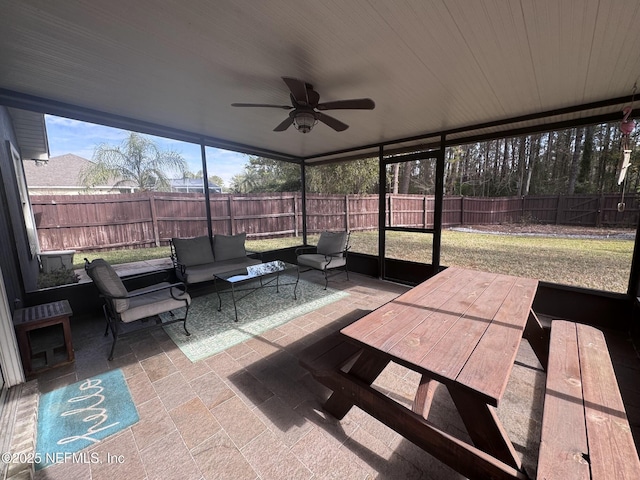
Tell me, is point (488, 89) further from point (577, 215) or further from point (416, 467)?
point (577, 215)

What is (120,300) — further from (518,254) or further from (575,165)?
(575,165)

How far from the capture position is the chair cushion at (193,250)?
12.6ft

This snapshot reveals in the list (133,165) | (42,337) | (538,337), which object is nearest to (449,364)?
(538,337)

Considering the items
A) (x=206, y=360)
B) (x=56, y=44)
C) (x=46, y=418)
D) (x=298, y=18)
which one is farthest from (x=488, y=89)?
(x=46, y=418)

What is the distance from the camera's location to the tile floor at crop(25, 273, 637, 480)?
4.37ft

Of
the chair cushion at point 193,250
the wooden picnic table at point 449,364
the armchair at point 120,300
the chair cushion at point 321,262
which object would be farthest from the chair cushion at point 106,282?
the chair cushion at point 321,262

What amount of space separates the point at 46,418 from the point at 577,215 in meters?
13.4

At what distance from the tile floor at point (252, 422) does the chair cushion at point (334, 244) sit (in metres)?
2.35

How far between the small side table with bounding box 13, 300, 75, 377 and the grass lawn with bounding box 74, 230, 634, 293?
2.73 metres

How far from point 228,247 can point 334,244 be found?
189cm

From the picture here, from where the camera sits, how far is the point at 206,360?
7.50ft

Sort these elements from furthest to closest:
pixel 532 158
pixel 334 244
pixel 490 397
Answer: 1. pixel 532 158
2. pixel 334 244
3. pixel 490 397

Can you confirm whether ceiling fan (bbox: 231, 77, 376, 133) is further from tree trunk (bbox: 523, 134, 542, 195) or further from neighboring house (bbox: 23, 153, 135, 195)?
tree trunk (bbox: 523, 134, 542, 195)

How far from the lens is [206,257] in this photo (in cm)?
407
